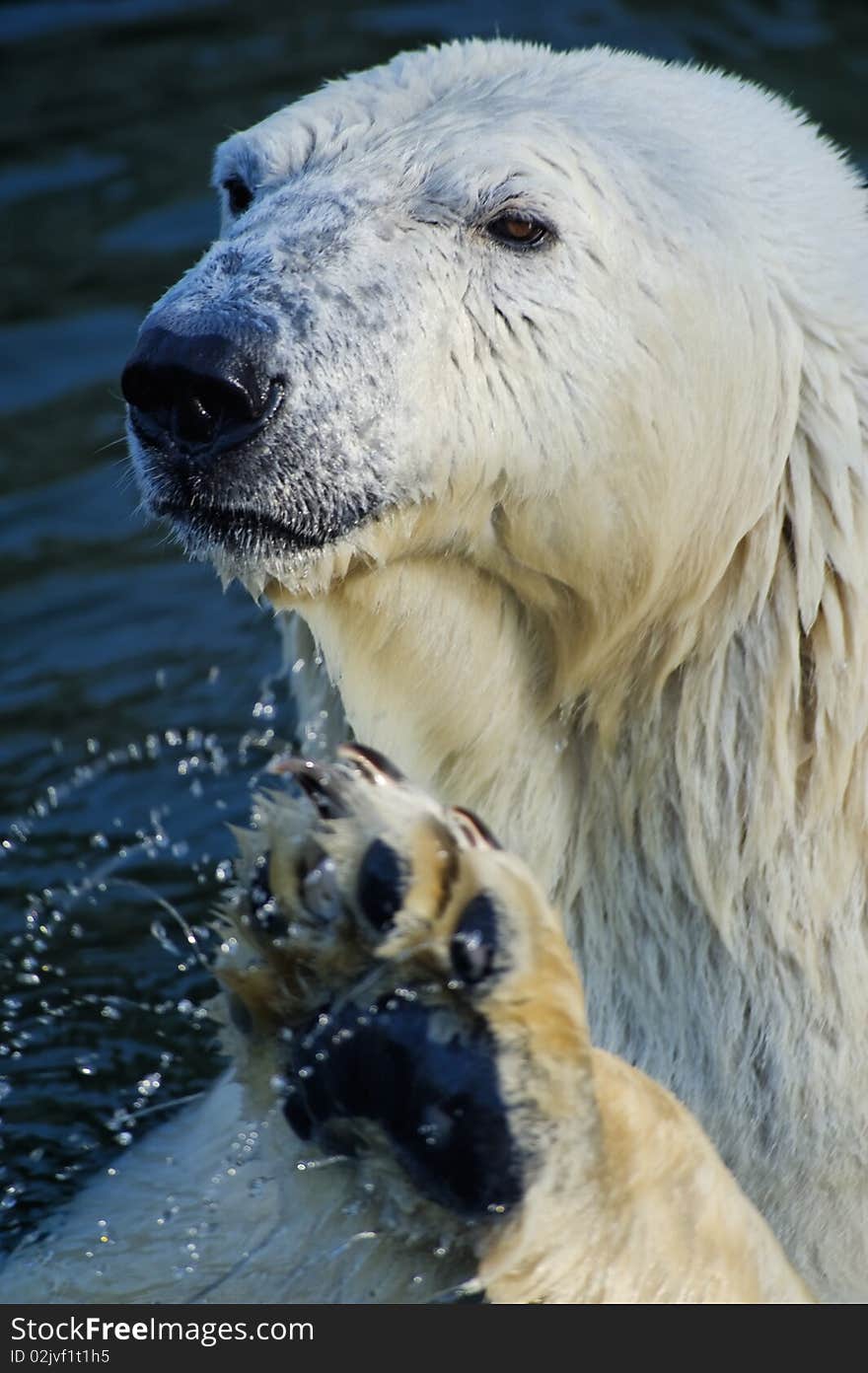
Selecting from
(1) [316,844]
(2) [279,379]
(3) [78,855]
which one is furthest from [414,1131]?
(3) [78,855]

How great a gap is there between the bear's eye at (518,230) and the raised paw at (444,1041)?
86cm

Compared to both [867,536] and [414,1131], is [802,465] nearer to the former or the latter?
[867,536]

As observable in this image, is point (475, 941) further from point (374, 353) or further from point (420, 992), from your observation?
point (374, 353)

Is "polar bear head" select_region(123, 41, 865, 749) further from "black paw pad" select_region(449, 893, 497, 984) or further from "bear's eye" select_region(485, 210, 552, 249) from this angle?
"black paw pad" select_region(449, 893, 497, 984)

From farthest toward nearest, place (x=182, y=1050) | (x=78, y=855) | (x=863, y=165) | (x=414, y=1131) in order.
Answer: (x=863, y=165), (x=78, y=855), (x=182, y=1050), (x=414, y=1131)

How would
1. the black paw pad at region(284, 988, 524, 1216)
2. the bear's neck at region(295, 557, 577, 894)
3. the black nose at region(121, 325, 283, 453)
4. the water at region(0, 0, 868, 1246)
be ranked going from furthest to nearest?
the water at region(0, 0, 868, 1246), the bear's neck at region(295, 557, 577, 894), the black nose at region(121, 325, 283, 453), the black paw pad at region(284, 988, 524, 1216)

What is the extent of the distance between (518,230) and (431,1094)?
132 cm

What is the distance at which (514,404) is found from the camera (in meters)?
3.00

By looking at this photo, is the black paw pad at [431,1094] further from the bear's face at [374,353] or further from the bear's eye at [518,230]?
the bear's eye at [518,230]

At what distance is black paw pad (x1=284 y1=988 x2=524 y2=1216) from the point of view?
244 centimetres

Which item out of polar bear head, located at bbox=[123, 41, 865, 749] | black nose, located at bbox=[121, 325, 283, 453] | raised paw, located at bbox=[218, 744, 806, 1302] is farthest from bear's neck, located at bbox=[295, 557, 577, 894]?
raised paw, located at bbox=[218, 744, 806, 1302]

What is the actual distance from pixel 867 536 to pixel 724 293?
41 cm

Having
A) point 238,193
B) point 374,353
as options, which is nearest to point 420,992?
point 374,353

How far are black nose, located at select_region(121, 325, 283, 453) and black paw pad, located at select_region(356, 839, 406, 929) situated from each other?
70 centimetres
